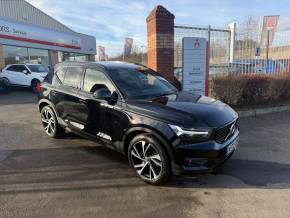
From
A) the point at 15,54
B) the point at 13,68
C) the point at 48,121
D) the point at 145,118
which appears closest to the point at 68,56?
the point at 15,54

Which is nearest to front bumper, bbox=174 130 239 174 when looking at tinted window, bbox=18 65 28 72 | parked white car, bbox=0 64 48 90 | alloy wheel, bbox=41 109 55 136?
alloy wheel, bbox=41 109 55 136

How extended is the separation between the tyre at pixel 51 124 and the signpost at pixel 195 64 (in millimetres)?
3677

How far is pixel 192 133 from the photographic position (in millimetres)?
3748

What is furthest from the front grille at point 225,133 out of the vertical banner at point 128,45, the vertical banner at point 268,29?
the vertical banner at point 128,45

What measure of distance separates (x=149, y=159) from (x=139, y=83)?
4.83 feet

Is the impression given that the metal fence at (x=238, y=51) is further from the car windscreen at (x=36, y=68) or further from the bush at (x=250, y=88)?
the car windscreen at (x=36, y=68)

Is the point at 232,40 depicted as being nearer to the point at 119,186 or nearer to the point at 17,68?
the point at 119,186

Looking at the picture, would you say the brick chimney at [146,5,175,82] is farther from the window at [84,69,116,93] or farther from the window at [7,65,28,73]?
the window at [7,65,28,73]

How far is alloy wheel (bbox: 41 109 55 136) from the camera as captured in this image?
6.23 m

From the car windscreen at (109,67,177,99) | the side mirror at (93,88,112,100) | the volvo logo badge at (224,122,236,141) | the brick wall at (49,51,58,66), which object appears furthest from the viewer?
the brick wall at (49,51,58,66)

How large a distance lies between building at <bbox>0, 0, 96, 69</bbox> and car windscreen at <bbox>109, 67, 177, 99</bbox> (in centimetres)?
1573

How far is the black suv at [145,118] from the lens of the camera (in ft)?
12.5

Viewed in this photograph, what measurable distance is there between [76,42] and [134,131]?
25330 mm

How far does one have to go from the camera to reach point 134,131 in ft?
13.9
